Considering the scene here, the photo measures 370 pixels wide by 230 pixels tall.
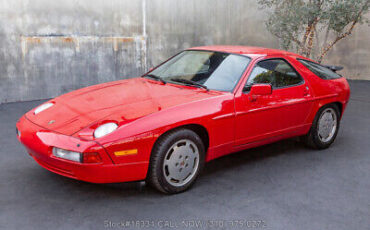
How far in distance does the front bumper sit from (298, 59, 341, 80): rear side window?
2.75m

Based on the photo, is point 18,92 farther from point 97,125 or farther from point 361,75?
point 361,75

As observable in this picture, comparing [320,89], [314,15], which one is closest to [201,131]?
[320,89]

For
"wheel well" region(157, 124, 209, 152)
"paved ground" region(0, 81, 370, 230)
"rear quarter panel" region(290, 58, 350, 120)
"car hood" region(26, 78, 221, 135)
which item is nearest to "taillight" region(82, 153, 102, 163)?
"car hood" region(26, 78, 221, 135)

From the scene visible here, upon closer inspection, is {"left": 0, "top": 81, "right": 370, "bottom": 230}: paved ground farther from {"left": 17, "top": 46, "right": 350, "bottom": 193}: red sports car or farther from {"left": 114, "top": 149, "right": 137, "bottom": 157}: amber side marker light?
{"left": 114, "top": 149, "right": 137, "bottom": 157}: amber side marker light

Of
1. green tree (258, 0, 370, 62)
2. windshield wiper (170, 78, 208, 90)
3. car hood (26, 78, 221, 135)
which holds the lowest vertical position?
car hood (26, 78, 221, 135)

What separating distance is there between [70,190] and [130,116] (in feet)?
3.26

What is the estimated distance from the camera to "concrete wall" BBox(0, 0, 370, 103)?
7.73 m

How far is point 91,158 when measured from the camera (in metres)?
3.16

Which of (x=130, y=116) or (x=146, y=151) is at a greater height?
(x=130, y=116)

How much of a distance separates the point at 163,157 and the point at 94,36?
573 cm

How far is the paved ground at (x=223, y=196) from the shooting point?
127 inches

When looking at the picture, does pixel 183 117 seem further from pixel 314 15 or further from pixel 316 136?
pixel 314 15

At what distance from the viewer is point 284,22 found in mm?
8289

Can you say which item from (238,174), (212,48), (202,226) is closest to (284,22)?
(212,48)
